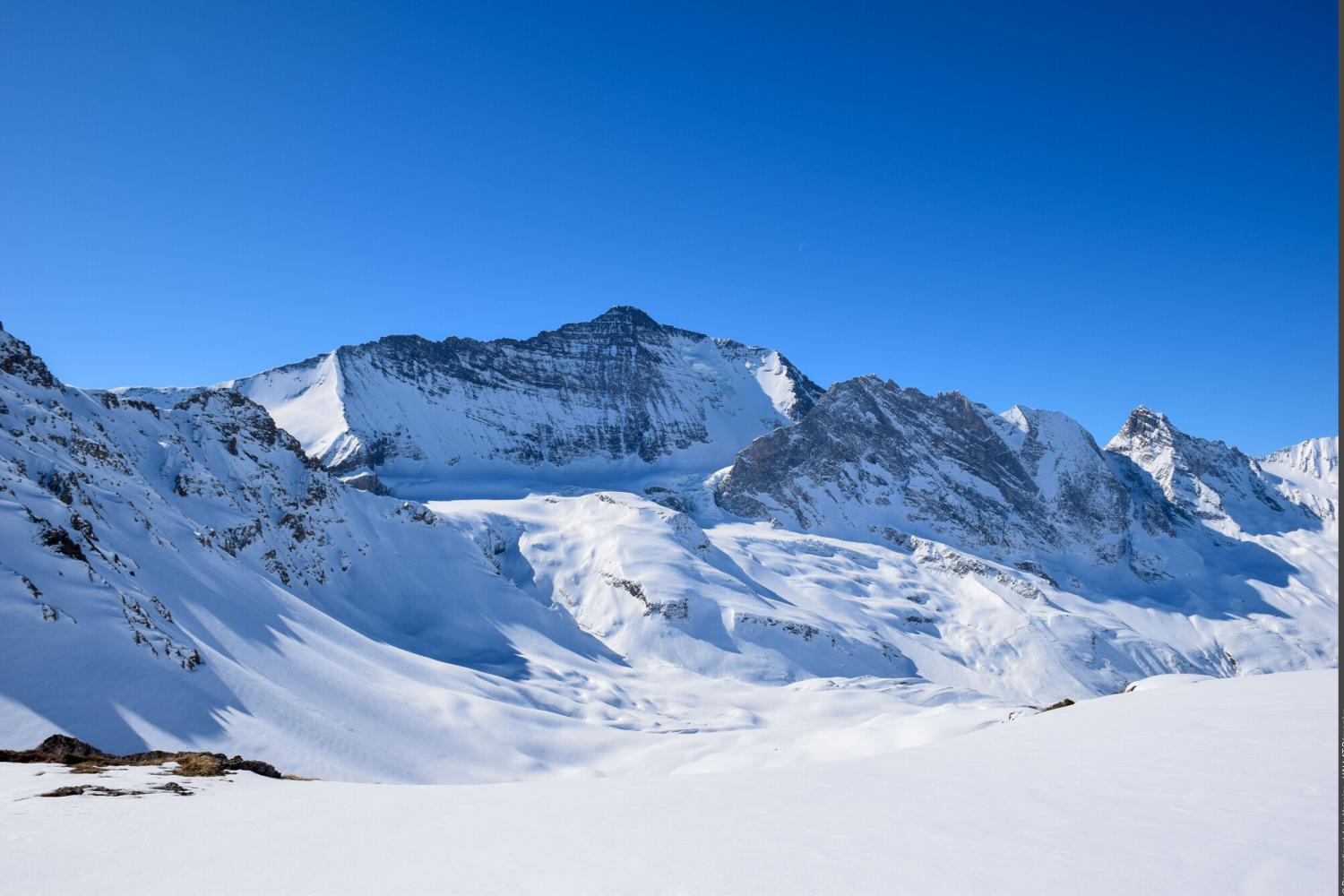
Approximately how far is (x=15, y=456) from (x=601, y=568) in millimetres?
100025

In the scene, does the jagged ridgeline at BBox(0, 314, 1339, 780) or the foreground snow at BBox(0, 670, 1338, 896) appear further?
the jagged ridgeline at BBox(0, 314, 1339, 780)

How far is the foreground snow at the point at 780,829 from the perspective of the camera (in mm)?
7203

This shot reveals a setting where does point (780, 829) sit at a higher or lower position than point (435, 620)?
higher

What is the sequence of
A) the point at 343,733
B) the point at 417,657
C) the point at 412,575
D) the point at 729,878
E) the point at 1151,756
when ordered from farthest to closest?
the point at 412,575 < the point at 417,657 < the point at 343,733 < the point at 1151,756 < the point at 729,878

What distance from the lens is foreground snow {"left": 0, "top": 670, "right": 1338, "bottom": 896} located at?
7203mm

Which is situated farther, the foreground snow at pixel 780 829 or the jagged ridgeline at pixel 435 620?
the jagged ridgeline at pixel 435 620

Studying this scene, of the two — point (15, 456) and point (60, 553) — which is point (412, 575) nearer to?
point (15, 456)

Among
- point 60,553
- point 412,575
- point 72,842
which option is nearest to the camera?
point 72,842

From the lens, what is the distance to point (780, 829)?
897 centimetres

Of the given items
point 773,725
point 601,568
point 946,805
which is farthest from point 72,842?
point 601,568

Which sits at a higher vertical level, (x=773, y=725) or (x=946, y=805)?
(x=946, y=805)

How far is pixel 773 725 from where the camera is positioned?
81438 mm

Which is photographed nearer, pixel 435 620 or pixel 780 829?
pixel 780 829

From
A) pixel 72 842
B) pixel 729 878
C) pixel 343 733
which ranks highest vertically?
pixel 729 878
